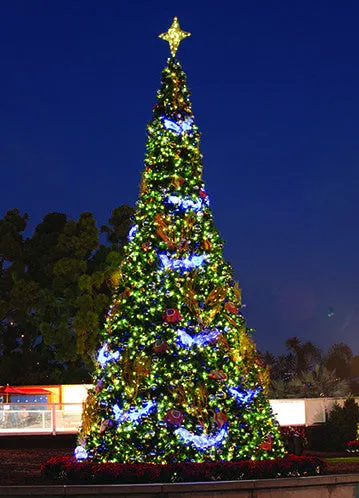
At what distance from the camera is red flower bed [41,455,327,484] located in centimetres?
1205

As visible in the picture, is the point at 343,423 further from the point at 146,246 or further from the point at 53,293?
the point at 53,293

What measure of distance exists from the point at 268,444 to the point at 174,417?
1636 mm

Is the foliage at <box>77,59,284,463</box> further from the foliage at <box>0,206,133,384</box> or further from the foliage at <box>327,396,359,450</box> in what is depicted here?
the foliage at <box>0,206,133,384</box>

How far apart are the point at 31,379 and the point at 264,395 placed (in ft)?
84.4

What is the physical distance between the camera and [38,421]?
2406 cm

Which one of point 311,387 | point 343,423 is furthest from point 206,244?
point 311,387

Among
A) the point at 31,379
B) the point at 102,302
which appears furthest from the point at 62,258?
the point at 31,379

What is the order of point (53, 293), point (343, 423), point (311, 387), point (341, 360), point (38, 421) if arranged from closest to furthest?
point (38, 421), point (343, 423), point (311, 387), point (53, 293), point (341, 360)

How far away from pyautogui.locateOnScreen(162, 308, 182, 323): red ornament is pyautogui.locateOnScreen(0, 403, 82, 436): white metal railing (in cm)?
1130

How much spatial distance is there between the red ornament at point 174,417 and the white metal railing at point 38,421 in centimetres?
1137

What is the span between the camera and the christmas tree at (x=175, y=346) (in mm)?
13016

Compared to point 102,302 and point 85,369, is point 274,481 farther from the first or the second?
point 85,369

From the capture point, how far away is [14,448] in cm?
2334

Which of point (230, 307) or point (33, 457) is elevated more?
point (230, 307)
